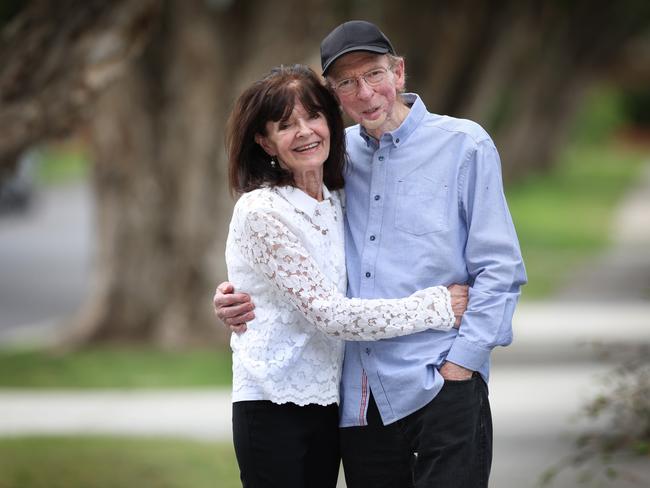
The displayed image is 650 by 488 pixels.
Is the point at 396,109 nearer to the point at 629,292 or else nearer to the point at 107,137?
the point at 107,137

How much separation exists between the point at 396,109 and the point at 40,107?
324 cm

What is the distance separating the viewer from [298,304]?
402 cm

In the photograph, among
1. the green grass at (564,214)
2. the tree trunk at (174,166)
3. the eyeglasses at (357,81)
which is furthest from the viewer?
the green grass at (564,214)

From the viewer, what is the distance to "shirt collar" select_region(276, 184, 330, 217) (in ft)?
13.6

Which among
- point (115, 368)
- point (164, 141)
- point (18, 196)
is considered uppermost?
point (164, 141)

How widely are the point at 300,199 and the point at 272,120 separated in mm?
240

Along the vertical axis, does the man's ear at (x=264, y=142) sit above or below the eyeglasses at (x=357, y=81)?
below

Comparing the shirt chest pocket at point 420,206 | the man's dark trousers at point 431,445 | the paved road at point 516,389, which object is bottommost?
the paved road at point 516,389

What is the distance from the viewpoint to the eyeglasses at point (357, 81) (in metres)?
4.11

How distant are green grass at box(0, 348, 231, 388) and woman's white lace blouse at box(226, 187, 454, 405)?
686cm

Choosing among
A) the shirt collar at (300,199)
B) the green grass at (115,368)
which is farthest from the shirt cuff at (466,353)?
the green grass at (115,368)

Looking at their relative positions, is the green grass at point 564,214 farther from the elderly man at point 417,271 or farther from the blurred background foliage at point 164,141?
the elderly man at point 417,271

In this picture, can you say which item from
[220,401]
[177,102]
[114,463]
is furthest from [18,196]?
[114,463]

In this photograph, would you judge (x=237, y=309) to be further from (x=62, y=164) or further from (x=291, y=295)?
(x=62, y=164)
